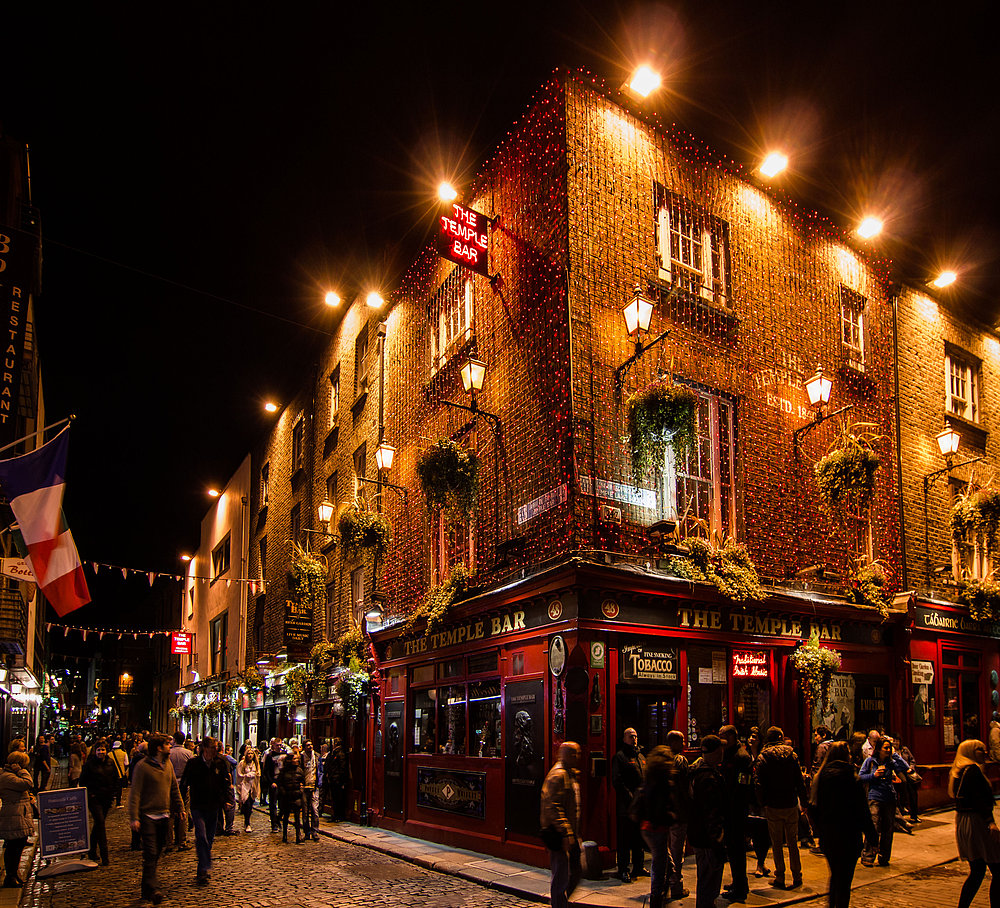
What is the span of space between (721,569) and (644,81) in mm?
8287

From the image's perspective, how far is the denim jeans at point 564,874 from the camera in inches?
315

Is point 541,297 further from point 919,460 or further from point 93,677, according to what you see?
point 93,677

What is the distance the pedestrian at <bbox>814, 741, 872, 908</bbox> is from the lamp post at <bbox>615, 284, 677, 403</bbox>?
6752 mm

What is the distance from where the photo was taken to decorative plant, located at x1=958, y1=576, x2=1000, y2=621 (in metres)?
17.8

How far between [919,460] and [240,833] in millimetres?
17022

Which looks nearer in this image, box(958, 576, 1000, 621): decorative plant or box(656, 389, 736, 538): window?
box(656, 389, 736, 538): window

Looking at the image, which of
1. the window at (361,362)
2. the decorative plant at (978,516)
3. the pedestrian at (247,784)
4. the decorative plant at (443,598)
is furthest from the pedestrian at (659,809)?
the window at (361,362)

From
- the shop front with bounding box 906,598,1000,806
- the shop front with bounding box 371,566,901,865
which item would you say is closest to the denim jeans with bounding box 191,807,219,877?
the shop front with bounding box 371,566,901,865

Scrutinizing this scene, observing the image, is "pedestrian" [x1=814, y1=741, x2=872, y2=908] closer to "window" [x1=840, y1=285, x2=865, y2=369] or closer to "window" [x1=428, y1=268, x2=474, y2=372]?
"window" [x1=428, y1=268, x2=474, y2=372]

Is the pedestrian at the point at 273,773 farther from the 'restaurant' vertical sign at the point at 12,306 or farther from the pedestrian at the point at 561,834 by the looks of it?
the pedestrian at the point at 561,834

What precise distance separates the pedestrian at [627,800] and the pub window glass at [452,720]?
13.6 feet

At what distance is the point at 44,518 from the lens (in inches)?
459

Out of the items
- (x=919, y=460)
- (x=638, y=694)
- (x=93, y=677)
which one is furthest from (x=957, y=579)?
(x=93, y=677)

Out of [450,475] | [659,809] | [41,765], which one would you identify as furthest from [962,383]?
[41,765]
